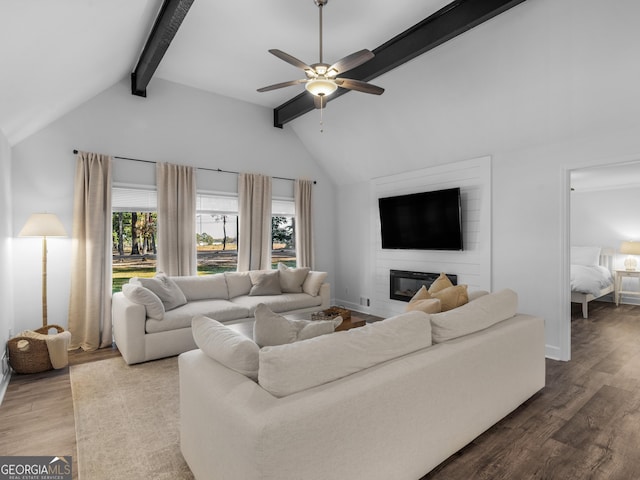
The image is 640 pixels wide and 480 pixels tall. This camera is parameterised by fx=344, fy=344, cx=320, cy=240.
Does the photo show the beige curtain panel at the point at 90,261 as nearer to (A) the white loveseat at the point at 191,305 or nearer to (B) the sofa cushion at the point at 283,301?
(A) the white loveseat at the point at 191,305

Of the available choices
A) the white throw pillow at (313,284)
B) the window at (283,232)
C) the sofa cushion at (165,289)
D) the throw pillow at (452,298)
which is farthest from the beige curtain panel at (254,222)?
the throw pillow at (452,298)

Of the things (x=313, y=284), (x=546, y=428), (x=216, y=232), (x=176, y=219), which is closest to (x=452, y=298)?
(x=546, y=428)

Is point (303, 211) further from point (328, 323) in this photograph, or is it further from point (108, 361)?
point (328, 323)

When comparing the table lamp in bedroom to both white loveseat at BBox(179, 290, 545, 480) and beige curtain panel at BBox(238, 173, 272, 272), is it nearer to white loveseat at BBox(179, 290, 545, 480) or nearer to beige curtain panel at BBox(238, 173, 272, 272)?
white loveseat at BBox(179, 290, 545, 480)

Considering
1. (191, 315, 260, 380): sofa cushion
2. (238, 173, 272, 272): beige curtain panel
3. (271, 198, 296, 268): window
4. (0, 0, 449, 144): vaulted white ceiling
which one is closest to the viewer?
(191, 315, 260, 380): sofa cushion

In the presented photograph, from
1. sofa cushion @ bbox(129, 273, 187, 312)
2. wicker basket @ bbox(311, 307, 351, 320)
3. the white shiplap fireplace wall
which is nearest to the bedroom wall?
the white shiplap fireplace wall

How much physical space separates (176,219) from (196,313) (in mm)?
1575

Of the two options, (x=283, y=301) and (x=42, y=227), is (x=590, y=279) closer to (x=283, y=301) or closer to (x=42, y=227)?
(x=283, y=301)

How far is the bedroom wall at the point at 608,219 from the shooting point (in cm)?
658

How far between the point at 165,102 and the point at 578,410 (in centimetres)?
562

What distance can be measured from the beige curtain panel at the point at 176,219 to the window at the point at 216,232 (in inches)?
12.4

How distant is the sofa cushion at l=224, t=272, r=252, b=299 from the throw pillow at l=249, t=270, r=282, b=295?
7 centimetres

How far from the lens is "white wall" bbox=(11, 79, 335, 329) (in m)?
3.90

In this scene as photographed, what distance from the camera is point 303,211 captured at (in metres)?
6.07
